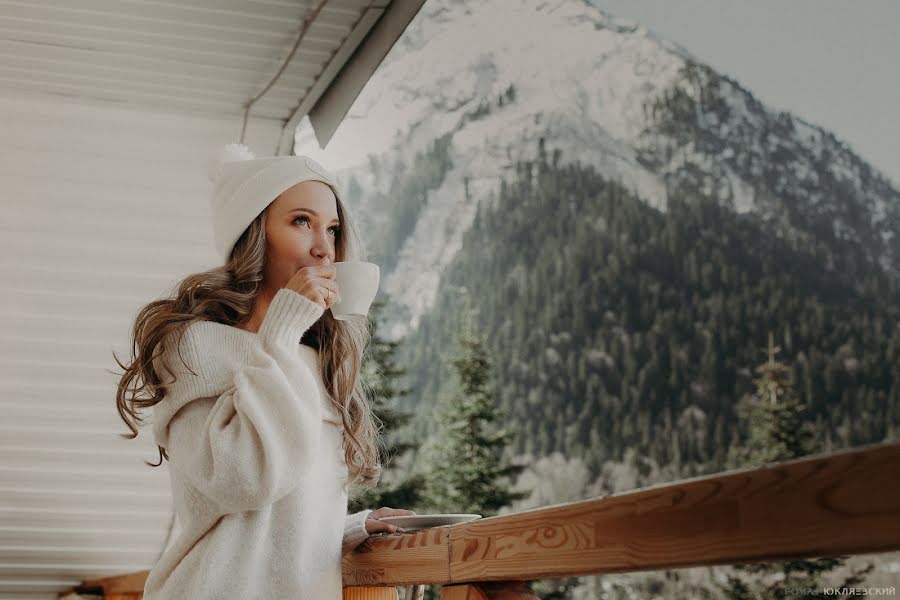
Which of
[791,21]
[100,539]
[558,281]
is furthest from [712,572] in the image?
[100,539]

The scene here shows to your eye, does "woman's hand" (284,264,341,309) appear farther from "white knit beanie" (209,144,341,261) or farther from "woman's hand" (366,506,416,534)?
"woman's hand" (366,506,416,534)

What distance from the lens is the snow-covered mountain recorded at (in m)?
8.45

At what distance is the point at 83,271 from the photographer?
11.9 ft

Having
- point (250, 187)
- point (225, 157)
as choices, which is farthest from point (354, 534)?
point (225, 157)

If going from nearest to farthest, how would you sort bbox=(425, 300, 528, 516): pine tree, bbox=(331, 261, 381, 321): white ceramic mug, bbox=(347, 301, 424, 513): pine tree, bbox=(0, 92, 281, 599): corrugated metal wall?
bbox=(331, 261, 381, 321): white ceramic mug, bbox=(0, 92, 281, 599): corrugated metal wall, bbox=(425, 300, 528, 516): pine tree, bbox=(347, 301, 424, 513): pine tree

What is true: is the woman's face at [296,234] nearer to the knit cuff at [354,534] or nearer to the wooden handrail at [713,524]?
the knit cuff at [354,534]

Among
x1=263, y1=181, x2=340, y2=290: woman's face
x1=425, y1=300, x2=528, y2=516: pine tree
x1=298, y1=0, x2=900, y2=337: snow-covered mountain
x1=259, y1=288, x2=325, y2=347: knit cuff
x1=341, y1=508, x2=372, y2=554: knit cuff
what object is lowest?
x1=341, y1=508, x2=372, y2=554: knit cuff

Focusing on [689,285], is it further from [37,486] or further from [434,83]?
[37,486]

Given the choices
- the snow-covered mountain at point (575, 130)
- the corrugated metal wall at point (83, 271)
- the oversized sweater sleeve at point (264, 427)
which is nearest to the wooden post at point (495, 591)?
the oversized sweater sleeve at point (264, 427)

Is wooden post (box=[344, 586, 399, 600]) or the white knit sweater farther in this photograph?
wooden post (box=[344, 586, 399, 600])

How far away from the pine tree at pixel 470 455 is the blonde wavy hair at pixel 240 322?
22.1ft

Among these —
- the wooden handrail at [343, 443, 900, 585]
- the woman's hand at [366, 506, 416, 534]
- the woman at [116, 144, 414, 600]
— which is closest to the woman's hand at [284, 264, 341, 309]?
the woman at [116, 144, 414, 600]

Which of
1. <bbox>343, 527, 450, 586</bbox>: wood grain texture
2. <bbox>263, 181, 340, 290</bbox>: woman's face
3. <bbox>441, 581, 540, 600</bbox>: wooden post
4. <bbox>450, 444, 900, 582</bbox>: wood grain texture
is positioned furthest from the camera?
<bbox>263, 181, 340, 290</bbox>: woman's face

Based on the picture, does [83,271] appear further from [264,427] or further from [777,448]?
[777,448]
